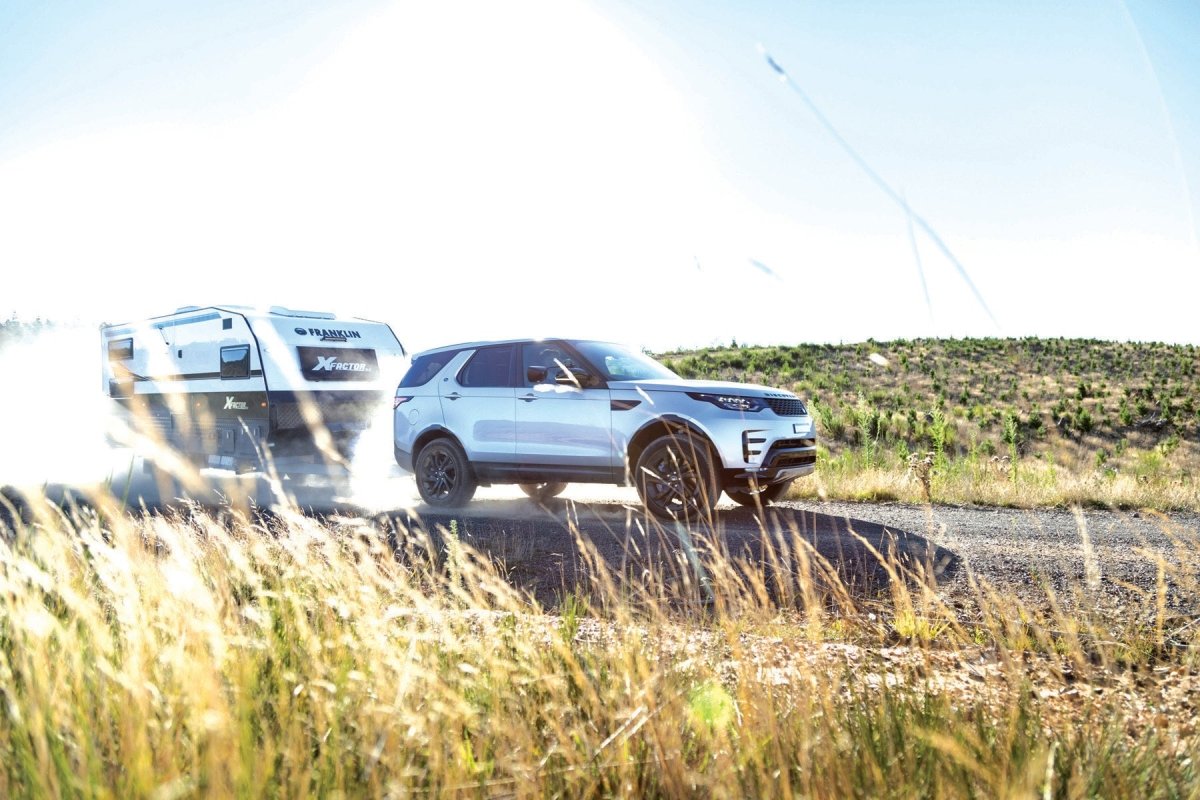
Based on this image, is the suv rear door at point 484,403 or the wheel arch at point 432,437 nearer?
the suv rear door at point 484,403

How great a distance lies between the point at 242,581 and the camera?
4523 mm

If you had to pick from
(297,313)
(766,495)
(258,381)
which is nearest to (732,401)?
(766,495)

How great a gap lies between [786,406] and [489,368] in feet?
10.9

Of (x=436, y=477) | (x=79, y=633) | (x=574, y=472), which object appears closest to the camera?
(x=79, y=633)

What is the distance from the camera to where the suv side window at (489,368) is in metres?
9.03

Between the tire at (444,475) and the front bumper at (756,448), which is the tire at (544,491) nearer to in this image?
the tire at (444,475)

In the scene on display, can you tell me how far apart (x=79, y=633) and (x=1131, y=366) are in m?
52.4

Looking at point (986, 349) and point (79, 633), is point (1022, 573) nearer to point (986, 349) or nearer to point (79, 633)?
point (79, 633)

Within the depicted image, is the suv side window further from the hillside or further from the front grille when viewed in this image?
the hillside

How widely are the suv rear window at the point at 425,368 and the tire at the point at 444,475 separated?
79 cm

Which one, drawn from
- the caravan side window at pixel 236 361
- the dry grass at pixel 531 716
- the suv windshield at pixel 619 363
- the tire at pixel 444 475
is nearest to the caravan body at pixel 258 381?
the caravan side window at pixel 236 361

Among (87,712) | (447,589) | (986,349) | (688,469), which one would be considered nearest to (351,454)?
(688,469)

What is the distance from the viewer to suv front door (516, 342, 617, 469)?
8180mm

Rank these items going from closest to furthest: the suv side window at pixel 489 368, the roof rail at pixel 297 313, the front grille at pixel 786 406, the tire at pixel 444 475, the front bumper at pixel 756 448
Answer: the front bumper at pixel 756 448, the front grille at pixel 786 406, the suv side window at pixel 489 368, the tire at pixel 444 475, the roof rail at pixel 297 313
